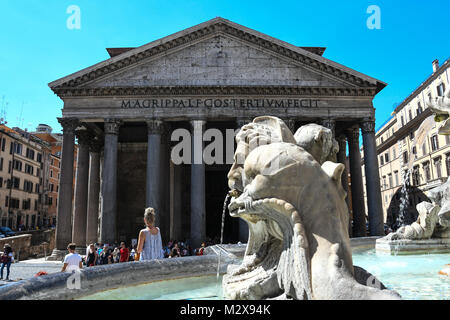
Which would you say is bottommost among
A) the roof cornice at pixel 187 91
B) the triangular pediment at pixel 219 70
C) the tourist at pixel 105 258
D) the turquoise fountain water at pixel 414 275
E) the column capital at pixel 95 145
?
the tourist at pixel 105 258

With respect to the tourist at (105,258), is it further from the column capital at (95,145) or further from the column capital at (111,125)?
the column capital at (95,145)

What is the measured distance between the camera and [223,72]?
18906mm

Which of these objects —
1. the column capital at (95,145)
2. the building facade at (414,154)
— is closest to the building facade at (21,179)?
the column capital at (95,145)

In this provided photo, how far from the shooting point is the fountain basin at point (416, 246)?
6051 mm

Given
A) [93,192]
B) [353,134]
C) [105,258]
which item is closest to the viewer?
[105,258]

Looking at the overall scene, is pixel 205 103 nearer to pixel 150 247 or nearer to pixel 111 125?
pixel 111 125

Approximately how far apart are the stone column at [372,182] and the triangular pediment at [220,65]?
254 cm

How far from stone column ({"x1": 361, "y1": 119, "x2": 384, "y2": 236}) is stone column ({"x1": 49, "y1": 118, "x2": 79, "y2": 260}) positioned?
1600 centimetres

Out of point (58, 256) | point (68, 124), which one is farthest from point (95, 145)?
point (58, 256)

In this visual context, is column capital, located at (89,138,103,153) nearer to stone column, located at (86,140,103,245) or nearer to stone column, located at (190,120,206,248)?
stone column, located at (86,140,103,245)

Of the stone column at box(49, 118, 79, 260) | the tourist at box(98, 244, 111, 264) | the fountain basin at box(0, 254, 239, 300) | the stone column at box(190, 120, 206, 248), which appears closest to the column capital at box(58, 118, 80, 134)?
the stone column at box(49, 118, 79, 260)

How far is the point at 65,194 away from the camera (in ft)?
57.1

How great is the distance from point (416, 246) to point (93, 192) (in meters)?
19.7
